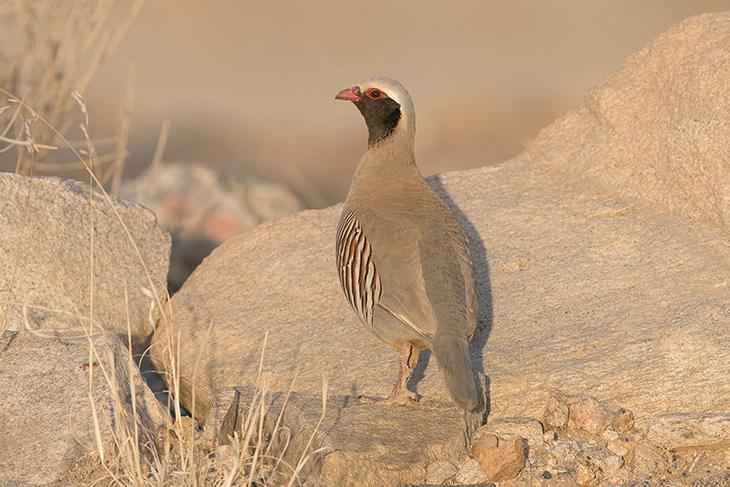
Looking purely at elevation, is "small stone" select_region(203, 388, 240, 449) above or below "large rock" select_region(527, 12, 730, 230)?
below

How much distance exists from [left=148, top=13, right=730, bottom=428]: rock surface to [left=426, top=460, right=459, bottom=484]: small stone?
56 cm

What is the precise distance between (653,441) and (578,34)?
1888cm

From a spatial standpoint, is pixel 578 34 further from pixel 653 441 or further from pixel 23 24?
pixel 653 441

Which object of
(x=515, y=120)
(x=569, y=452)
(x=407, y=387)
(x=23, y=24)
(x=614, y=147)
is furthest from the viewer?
(x=515, y=120)

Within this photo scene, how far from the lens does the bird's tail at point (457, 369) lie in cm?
490

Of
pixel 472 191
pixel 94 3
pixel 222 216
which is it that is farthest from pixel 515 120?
pixel 472 191

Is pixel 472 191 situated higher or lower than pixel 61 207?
higher

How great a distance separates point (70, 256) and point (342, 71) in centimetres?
1331

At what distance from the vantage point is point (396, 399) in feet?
17.9

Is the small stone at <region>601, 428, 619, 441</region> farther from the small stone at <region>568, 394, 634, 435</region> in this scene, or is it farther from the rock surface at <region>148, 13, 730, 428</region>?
the rock surface at <region>148, 13, 730, 428</region>

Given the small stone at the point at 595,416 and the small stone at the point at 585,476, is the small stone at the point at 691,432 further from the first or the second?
the small stone at the point at 585,476

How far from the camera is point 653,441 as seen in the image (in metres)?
5.20

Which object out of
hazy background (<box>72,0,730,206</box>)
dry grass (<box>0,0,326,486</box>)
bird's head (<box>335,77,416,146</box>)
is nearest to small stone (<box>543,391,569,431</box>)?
dry grass (<box>0,0,326,486</box>)

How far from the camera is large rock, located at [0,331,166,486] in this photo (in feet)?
16.3
